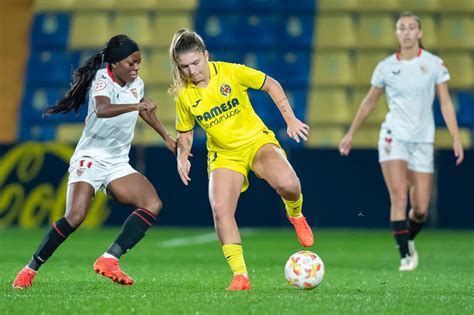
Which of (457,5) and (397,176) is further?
(457,5)

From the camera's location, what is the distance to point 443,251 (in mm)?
11648

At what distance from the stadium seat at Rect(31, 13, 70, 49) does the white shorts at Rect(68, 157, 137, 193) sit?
35.4ft

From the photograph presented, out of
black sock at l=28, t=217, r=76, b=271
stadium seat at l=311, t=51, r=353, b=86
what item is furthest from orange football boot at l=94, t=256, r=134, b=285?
stadium seat at l=311, t=51, r=353, b=86

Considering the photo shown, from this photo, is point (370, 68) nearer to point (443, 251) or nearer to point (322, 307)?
point (443, 251)

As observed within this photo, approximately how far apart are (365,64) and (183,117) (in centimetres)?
1047

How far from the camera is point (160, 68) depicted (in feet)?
58.1

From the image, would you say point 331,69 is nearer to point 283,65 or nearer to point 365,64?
point 365,64

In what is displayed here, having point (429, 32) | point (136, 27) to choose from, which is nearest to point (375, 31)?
point (429, 32)

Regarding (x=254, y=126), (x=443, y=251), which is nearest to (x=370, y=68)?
(x=443, y=251)

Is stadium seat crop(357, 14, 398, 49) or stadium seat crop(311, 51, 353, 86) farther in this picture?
stadium seat crop(357, 14, 398, 49)

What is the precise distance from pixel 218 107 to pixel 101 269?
1.34m

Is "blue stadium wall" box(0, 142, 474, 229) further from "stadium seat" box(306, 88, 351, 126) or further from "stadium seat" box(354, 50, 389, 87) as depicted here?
"stadium seat" box(354, 50, 389, 87)

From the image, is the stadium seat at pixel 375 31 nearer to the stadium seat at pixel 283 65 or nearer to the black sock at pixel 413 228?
the stadium seat at pixel 283 65

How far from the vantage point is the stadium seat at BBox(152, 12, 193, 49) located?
58.9 ft
